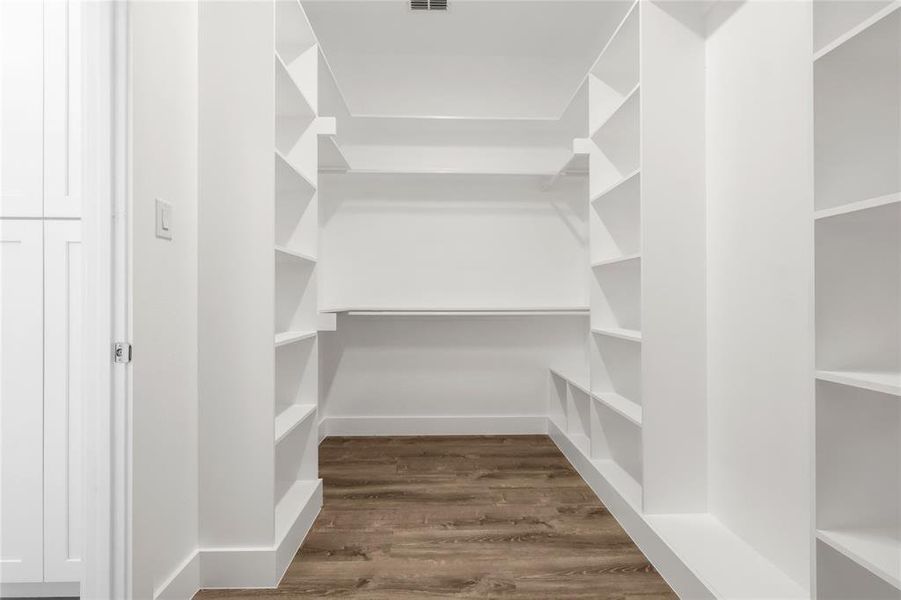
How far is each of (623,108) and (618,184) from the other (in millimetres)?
353

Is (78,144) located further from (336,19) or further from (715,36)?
(715,36)

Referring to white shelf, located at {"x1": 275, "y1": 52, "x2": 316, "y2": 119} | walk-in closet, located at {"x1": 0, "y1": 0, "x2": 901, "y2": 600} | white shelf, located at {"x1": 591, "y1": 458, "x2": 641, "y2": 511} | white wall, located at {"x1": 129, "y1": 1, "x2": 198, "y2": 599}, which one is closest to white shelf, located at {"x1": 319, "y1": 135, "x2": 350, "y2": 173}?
walk-in closet, located at {"x1": 0, "y1": 0, "x2": 901, "y2": 600}

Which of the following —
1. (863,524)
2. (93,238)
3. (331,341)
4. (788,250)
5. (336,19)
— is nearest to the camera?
(863,524)

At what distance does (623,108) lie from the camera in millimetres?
2377

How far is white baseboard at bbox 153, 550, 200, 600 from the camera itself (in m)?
1.56

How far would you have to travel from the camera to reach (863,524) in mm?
1149

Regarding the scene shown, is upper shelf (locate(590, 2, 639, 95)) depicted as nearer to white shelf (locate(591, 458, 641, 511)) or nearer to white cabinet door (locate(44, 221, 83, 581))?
white shelf (locate(591, 458, 641, 511))

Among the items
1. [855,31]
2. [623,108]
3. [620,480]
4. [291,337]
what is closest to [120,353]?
[291,337]

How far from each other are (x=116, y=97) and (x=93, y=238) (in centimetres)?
38

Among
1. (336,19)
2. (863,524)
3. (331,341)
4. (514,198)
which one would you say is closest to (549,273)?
(514,198)

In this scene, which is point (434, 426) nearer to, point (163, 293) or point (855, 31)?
point (163, 293)

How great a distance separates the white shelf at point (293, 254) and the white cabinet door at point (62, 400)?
1.98 feet

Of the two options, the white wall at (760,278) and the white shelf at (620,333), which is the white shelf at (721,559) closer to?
the white wall at (760,278)

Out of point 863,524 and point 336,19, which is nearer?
point 863,524
